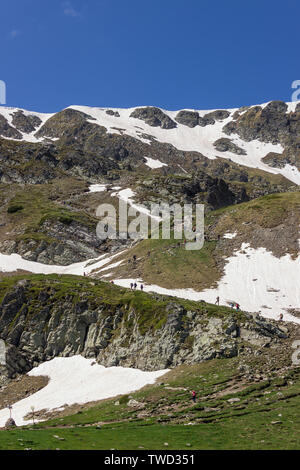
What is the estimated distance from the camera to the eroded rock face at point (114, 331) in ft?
152

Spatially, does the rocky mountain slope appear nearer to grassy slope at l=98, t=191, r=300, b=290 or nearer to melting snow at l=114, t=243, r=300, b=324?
melting snow at l=114, t=243, r=300, b=324

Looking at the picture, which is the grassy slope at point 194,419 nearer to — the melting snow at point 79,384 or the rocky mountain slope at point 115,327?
the melting snow at point 79,384

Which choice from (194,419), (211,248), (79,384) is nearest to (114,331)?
(79,384)

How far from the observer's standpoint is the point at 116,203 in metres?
160

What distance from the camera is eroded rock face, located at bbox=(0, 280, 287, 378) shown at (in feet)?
152

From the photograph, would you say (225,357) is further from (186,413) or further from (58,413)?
(58,413)

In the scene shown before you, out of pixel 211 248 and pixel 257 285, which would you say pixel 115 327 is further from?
pixel 211 248

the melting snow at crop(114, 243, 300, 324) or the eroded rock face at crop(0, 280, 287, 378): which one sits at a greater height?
the melting snow at crop(114, 243, 300, 324)

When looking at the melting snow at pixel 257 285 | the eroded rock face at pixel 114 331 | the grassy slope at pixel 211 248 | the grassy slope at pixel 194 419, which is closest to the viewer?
the grassy slope at pixel 194 419

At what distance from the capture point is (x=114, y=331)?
183 feet

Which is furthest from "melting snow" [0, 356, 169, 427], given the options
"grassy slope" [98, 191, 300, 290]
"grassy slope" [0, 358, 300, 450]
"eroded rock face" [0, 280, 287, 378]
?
"grassy slope" [98, 191, 300, 290]

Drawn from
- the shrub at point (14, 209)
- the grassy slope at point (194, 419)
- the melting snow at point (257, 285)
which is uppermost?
the shrub at point (14, 209)

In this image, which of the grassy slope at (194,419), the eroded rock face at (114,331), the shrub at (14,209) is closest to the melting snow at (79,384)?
the eroded rock face at (114,331)
